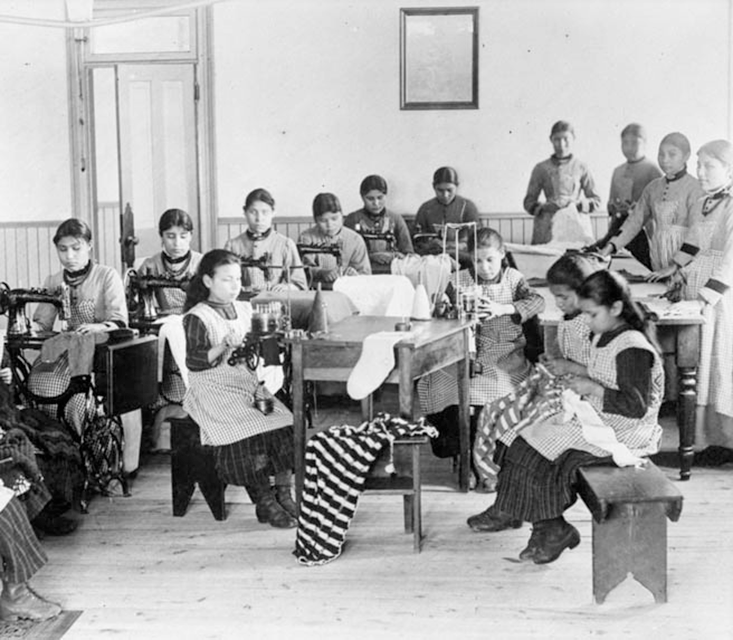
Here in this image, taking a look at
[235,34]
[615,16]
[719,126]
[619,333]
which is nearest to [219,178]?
[235,34]

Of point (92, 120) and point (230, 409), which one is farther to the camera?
point (92, 120)

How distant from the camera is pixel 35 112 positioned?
8.41m

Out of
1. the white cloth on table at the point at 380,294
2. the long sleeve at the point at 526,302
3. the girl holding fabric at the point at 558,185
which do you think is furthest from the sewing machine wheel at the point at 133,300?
the girl holding fabric at the point at 558,185

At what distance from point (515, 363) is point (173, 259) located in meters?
1.85

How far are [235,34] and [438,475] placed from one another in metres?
4.38

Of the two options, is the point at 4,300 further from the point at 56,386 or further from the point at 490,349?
the point at 490,349

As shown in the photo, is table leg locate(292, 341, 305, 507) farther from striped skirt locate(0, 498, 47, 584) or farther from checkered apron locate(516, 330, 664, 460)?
striped skirt locate(0, 498, 47, 584)

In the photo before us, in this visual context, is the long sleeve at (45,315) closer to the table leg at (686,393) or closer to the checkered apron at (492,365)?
the checkered apron at (492,365)

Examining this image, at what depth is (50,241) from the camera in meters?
8.57

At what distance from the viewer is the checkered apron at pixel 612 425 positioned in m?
3.83

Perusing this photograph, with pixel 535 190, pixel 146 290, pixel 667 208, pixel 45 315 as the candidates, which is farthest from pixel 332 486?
pixel 535 190

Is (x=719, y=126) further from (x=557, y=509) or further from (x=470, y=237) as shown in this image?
(x=557, y=509)

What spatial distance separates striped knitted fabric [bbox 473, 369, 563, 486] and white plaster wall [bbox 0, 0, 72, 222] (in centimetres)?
512

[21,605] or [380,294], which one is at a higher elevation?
[380,294]
